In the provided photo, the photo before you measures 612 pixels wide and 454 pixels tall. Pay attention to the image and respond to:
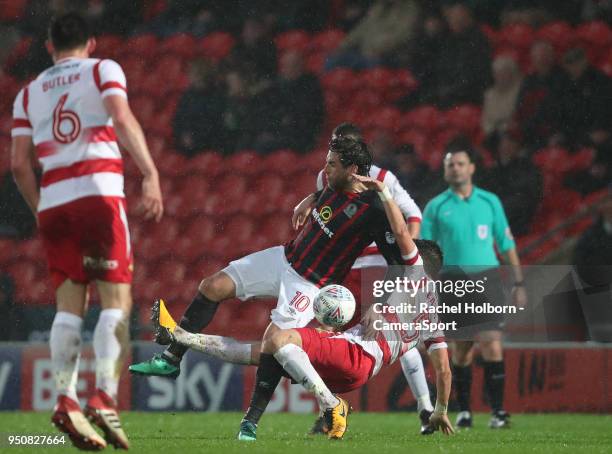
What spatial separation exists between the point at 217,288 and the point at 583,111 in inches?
229

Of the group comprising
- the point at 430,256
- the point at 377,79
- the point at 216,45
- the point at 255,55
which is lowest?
the point at 430,256

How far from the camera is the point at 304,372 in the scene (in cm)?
559

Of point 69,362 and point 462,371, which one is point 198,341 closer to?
point 69,362

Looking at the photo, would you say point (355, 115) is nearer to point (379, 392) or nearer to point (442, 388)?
point (379, 392)

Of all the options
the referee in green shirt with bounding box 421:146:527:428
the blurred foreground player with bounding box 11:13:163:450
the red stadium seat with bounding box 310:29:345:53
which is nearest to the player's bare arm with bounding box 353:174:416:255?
the blurred foreground player with bounding box 11:13:163:450

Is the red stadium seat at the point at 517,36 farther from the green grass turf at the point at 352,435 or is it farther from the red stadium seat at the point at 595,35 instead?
the green grass turf at the point at 352,435

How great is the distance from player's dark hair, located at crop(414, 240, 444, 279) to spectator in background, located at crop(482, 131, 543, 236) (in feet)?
12.9

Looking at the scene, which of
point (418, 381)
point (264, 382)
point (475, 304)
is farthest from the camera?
point (475, 304)

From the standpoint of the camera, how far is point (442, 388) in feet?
19.8

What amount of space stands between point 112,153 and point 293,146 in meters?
7.06

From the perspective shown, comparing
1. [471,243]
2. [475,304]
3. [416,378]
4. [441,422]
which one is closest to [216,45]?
[471,243]

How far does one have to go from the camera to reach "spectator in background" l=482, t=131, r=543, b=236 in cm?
1073

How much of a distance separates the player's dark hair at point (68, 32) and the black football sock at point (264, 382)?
1.88 meters

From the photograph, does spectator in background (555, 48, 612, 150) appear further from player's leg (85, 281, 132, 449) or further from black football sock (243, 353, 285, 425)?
player's leg (85, 281, 132, 449)
